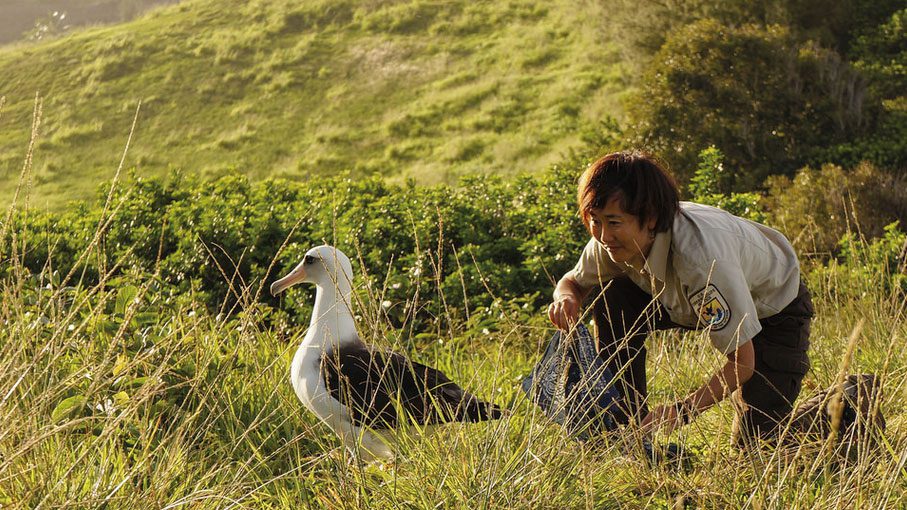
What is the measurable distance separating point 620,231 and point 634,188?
6.4 inches

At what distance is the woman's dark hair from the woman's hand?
472 millimetres

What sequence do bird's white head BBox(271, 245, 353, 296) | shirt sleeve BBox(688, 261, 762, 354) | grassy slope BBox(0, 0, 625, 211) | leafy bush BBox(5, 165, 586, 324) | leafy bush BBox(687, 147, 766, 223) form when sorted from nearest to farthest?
1. shirt sleeve BBox(688, 261, 762, 354)
2. bird's white head BBox(271, 245, 353, 296)
3. leafy bush BBox(5, 165, 586, 324)
4. leafy bush BBox(687, 147, 766, 223)
5. grassy slope BBox(0, 0, 625, 211)

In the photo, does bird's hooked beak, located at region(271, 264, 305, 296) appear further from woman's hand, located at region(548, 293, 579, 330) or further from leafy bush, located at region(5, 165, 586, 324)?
leafy bush, located at region(5, 165, 586, 324)

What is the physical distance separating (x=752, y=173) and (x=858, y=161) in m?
1.26

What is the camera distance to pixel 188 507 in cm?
332

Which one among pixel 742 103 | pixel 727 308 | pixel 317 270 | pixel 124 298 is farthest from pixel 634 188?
pixel 742 103

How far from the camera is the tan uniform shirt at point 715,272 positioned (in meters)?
3.30

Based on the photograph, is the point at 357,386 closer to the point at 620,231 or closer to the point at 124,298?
the point at 124,298

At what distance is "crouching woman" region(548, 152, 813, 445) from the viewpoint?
131 inches

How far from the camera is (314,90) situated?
23.0m

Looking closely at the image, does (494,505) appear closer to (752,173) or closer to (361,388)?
(361,388)

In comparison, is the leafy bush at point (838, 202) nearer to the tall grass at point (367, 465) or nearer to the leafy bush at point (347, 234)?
the leafy bush at point (347, 234)

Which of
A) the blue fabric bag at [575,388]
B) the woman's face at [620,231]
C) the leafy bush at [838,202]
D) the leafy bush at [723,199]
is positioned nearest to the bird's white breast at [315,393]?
the blue fabric bag at [575,388]

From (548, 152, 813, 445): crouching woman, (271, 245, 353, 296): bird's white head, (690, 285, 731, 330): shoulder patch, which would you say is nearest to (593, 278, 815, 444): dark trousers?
(548, 152, 813, 445): crouching woman
